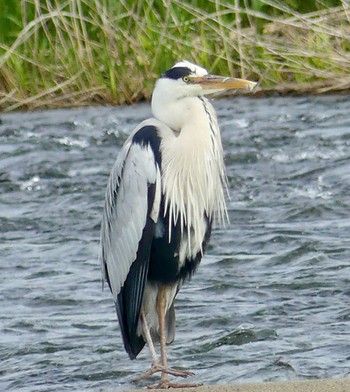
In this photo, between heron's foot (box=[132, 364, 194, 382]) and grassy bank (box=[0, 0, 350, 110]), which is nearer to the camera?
heron's foot (box=[132, 364, 194, 382])

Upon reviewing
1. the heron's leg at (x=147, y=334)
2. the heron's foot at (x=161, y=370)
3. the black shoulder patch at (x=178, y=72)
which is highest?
the black shoulder patch at (x=178, y=72)

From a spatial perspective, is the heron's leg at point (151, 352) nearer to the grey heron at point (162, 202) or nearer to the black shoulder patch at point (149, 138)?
the grey heron at point (162, 202)

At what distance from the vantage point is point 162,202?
5172 millimetres

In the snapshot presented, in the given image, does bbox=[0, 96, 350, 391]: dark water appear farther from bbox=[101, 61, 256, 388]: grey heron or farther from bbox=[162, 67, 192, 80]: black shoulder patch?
bbox=[162, 67, 192, 80]: black shoulder patch

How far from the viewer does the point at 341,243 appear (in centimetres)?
772

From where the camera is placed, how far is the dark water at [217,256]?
5.62m

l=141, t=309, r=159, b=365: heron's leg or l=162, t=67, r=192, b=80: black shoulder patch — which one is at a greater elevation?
l=162, t=67, r=192, b=80: black shoulder patch

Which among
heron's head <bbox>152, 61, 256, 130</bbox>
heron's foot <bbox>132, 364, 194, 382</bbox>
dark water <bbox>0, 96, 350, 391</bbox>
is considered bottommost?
dark water <bbox>0, 96, 350, 391</bbox>

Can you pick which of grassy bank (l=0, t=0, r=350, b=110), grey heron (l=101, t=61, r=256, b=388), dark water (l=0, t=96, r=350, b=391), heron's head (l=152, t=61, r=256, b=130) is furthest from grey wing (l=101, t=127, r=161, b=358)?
grassy bank (l=0, t=0, r=350, b=110)

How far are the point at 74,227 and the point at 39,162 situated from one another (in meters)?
2.06

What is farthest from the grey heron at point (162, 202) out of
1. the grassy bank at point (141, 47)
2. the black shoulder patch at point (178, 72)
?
the grassy bank at point (141, 47)

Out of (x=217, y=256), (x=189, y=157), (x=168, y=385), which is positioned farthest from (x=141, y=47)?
(x=168, y=385)

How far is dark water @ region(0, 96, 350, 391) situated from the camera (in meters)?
5.62

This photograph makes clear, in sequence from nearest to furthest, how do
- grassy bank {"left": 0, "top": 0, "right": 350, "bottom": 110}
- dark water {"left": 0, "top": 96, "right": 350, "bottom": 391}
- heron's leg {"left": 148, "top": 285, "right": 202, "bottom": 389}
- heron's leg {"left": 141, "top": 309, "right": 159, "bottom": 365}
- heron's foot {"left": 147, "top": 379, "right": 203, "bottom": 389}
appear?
heron's foot {"left": 147, "top": 379, "right": 203, "bottom": 389} → heron's leg {"left": 148, "top": 285, "right": 202, "bottom": 389} → heron's leg {"left": 141, "top": 309, "right": 159, "bottom": 365} → dark water {"left": 0, "top": 96, "right": 350, "bottom": 391} → grassy bank {"left": 0, "top": 0, "right": 350, "bottom": 110}
